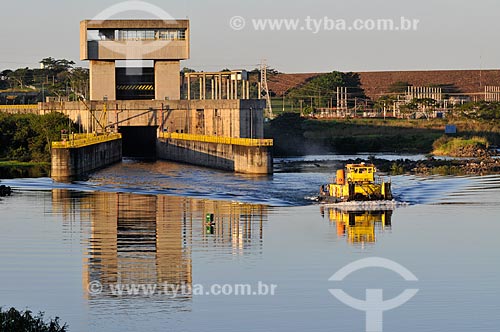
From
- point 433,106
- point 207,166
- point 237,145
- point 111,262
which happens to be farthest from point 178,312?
point 433,106

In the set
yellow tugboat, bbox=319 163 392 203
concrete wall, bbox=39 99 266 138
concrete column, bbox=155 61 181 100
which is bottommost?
yellow tugboat, bbox=319 163 392 203

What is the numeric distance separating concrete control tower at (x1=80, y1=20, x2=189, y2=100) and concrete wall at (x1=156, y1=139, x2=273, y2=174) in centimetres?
736

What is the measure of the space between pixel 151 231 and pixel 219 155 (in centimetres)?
4494

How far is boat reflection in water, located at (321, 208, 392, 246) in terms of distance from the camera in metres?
52.9

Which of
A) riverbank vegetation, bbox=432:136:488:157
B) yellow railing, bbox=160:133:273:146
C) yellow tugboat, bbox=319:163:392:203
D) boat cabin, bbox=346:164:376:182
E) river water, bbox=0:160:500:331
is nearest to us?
river water, bbox=0:160:500:331

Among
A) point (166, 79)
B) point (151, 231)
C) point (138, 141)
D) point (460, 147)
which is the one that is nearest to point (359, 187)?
point (151, 231)

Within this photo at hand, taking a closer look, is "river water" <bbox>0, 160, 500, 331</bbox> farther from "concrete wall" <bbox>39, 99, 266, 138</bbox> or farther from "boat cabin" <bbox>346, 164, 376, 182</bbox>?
"concrete wall" <bbox>39, 99, 266, 138</bbox>

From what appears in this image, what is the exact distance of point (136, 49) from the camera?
11638 cm

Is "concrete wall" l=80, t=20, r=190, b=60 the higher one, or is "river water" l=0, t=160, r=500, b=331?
"concrete wall" l=80, t=20, r=190, b=60

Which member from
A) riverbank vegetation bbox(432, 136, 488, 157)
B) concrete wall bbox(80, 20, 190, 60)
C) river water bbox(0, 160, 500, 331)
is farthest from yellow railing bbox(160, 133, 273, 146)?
riverbank vegetation bbox(432, 136, 488, 157)

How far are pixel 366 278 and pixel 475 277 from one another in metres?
3.88

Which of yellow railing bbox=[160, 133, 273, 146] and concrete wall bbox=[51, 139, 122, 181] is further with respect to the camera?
yellow railing bbox=[160, 133, 273, 146]

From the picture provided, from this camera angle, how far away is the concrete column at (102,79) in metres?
118

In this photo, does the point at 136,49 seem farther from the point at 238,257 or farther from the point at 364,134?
the point at 238,257
